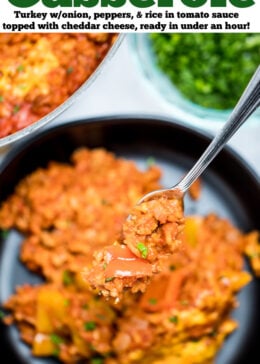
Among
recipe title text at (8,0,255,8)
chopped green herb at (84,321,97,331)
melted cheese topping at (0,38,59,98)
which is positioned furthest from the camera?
chopped green herb at (84,321,97,331)

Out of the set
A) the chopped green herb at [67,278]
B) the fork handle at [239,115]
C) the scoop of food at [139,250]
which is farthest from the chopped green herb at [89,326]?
the fork handle at [239,115]

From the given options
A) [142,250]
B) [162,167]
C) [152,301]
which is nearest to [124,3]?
[162,167]

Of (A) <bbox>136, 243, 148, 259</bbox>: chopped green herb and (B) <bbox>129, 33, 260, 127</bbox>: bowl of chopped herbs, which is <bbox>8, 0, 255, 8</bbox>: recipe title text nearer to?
(B) <bbox>129, 33, 260, 127</bbox>: bowl of chopped herbs

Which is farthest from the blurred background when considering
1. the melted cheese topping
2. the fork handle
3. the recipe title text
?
the fork handle

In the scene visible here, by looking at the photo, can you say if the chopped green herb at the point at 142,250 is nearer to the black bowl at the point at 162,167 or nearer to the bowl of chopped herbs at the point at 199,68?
the black bowl at the point at 162,167

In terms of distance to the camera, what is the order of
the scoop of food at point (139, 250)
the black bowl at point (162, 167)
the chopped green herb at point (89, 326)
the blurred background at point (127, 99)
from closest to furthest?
the scoop of food at point (139, 250) → the chopped green herb at point (89, 326) → the black bowl at point (162, 167) → the blurred background at point (127, 99)

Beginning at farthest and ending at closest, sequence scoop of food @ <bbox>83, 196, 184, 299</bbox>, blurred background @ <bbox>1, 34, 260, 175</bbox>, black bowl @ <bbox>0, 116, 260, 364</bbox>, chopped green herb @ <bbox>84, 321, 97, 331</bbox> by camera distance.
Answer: blurred background @ <bbox>1, 34, 260, 175</bbox>, black bowl @ <bbox>0, 116, 260, 364</bbox>, chopped green herb @ <bbox>84, 321, 97, 331</bbox>, scoop of food @ <bbox>83, 196, 184, 299</bbox>

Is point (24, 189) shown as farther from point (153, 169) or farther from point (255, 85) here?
point (255, 85)
